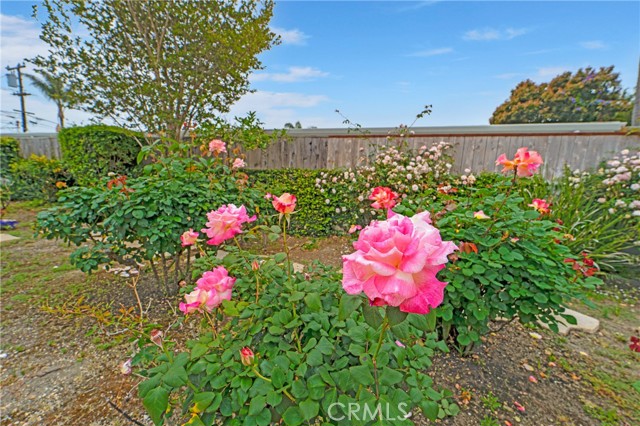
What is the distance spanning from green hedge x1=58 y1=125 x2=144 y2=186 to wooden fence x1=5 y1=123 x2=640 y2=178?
2392 mm

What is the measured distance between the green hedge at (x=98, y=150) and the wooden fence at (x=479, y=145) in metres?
2.39

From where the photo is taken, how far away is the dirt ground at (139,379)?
4.33 ft

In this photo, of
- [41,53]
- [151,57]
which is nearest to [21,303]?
[151,57]

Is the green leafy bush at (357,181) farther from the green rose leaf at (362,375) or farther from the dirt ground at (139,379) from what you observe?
the green rose leaf at (362,375)

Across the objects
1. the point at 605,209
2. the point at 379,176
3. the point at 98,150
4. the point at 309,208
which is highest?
the point at 98,150

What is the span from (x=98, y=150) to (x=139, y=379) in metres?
5.06

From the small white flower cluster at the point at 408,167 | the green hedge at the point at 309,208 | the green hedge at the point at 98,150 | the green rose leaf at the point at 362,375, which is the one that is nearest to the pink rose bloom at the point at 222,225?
the green rose leaf at the point at 362,375

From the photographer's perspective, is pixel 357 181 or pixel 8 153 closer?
pixel 357 181

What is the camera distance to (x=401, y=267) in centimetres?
47

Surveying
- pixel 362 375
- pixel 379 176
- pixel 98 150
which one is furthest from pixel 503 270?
pixel 98 150

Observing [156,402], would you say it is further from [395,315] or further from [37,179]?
[37,179]

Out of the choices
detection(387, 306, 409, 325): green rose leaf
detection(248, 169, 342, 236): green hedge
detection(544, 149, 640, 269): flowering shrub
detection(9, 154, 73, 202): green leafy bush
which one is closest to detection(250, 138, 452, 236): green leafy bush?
detection(248, 169, 342, 236): green hedge

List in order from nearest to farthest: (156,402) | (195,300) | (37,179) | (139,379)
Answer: (156,402), (195,300), (139,379), (37,179)

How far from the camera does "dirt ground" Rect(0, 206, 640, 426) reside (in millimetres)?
1318
